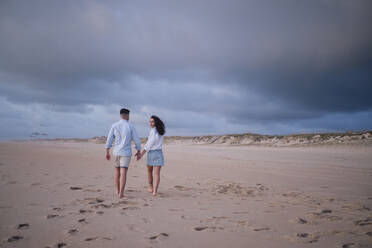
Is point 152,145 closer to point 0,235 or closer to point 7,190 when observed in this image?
point 0,235

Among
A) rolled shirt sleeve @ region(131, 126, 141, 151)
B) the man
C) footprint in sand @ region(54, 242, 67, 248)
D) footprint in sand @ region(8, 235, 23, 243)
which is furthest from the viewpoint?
rolled shirt sleeve @ region(131, 126, 141, 151)

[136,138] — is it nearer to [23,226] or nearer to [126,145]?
[126,145]

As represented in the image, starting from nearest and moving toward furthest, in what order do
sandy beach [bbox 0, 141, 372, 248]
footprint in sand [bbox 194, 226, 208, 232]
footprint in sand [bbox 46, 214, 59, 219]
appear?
sandy beach [bbox 0, 141, 372, 248] → footprint in sand [bbox 194, 226, 208, 232] → footprint in sand [bbox 46, 214, 59, 219]

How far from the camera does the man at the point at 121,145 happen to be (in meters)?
5.86

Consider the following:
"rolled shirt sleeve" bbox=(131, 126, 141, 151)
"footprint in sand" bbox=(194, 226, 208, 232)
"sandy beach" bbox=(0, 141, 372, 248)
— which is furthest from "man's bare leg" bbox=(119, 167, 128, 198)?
"footprint in sand" bbox=(194, 226, 208, 232)

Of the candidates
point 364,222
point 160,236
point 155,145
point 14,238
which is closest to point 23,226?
point 14,238

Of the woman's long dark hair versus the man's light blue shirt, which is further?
the woman's long dark hair

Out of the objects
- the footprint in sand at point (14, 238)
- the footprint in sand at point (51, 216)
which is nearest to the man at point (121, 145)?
the footprint in sand at point (51, 216)

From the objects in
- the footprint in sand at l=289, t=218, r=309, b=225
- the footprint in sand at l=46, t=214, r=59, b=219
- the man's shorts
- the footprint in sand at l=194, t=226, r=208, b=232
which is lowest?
the footprint in sand at l=289, t=218, r=309, b=225

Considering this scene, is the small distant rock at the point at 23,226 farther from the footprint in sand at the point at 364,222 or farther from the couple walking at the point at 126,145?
the footprint in sand at the point at 364,222

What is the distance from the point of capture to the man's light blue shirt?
19.3 feet

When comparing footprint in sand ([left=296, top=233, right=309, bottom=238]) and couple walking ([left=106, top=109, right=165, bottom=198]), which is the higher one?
couple walking ([left=106, top=109, right=165, bottom=198])

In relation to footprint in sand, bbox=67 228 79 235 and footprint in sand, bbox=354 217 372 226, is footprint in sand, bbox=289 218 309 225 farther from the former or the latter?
footprint in sand, bbox=67 228 79 235

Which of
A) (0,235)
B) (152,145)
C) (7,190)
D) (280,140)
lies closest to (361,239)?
(152,145)
